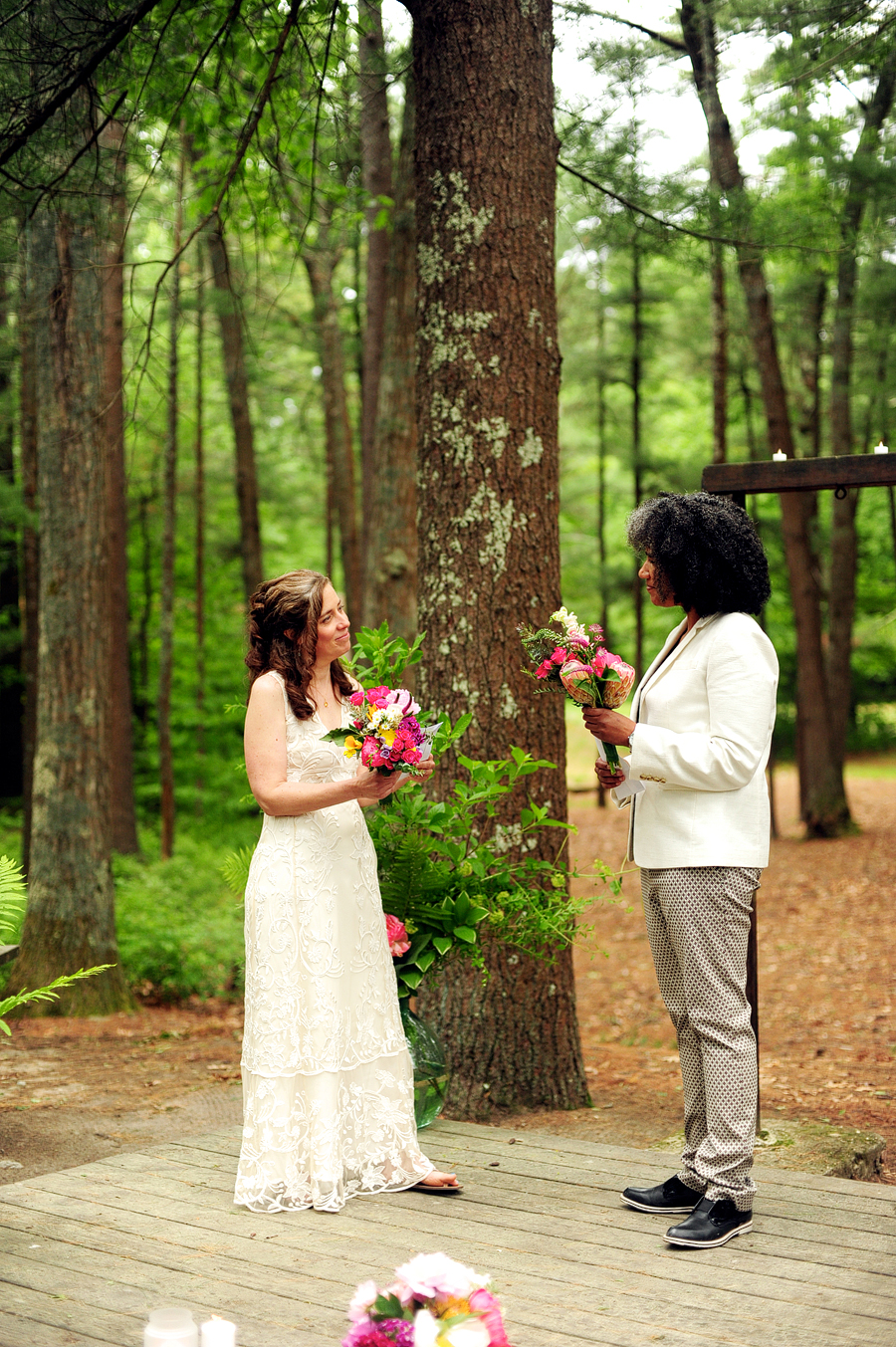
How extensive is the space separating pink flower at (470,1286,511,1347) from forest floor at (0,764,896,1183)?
6.80 ft

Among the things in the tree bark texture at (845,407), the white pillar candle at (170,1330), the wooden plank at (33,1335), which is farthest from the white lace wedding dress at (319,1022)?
the tree bark texture at (845,407)

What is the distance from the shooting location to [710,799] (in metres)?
3.46

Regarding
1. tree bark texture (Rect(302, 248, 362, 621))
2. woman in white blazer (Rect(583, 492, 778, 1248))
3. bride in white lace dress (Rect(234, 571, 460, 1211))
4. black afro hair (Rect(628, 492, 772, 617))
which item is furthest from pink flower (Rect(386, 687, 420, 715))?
tree bark texture (Rect(302, 248, 362, 621))

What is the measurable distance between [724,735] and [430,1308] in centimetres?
174

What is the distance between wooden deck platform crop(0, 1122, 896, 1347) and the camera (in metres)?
2.79

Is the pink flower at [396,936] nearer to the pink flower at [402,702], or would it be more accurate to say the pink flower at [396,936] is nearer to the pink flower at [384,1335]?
the pink flower at [402,702]

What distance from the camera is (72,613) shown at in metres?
8.05

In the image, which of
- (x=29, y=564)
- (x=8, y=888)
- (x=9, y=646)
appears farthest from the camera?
(x=9, y=646)

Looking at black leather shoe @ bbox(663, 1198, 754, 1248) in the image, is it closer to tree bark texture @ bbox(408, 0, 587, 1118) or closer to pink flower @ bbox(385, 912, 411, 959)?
pink flower @ bbox(385, 912, 411, 959)

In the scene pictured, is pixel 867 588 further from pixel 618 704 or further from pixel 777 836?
pixel 618 704

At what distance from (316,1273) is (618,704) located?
1.74 meters

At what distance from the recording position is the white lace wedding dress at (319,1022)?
368 cm

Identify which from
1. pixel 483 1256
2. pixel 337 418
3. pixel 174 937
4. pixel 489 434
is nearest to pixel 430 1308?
pixel 483 1256

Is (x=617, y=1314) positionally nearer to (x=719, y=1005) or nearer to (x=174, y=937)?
(x=719, y=1005)
